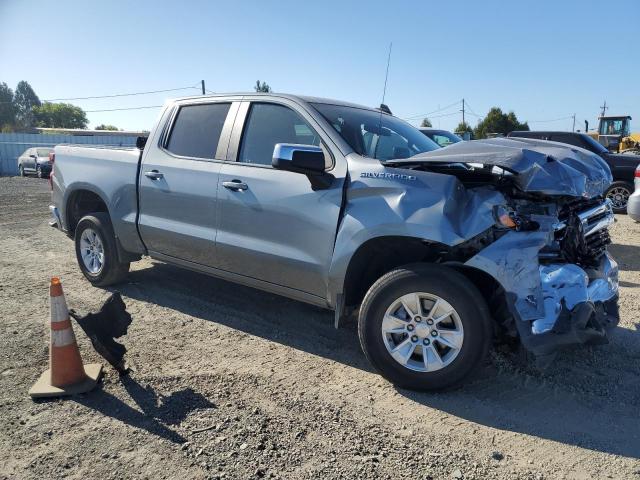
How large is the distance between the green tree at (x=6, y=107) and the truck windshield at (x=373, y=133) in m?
102

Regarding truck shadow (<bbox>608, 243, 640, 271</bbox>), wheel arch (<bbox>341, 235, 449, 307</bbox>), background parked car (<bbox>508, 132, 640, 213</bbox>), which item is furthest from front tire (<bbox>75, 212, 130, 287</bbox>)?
background parked car (<bbox>508, 132, 640, 213</bbox>)

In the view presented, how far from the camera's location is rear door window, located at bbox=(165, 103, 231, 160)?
4.55 m

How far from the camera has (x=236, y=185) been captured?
4.13m

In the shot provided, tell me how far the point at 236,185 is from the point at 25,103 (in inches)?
→ 4905

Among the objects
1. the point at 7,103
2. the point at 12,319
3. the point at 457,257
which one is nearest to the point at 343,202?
the point at 457,257

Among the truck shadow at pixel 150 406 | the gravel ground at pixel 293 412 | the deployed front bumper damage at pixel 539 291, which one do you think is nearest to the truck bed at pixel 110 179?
the gravel ground at pixel 293 412

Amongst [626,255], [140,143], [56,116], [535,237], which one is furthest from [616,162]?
[56,116]

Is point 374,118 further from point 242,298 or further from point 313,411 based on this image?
point 313,411

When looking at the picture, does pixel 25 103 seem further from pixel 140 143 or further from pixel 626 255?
pixel 626 255

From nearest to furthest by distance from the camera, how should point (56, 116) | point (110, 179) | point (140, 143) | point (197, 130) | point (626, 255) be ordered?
point (197, 130), point (110, 179), point (140, 143), point (626, 255), point (56, 116)

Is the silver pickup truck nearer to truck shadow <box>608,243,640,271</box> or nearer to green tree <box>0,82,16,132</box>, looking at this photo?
truck shadow <box>608,243,640,271</box>

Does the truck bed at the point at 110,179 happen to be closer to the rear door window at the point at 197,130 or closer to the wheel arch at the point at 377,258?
the rear door window at the point at 197,130

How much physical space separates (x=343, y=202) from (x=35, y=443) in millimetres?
2376

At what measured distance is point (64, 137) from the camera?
3203 centimetres
